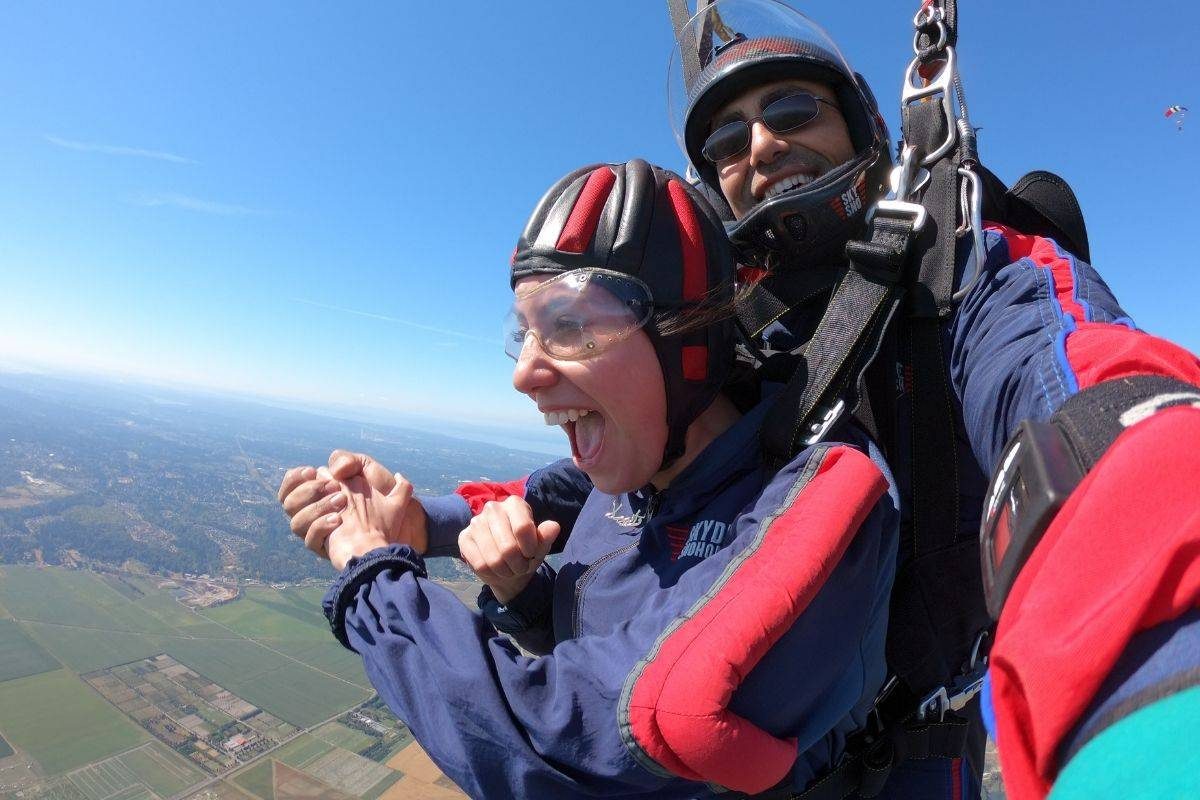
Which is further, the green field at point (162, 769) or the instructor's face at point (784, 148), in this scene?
the green field at point (162, 769)

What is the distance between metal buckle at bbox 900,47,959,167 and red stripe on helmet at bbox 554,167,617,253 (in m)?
0.90

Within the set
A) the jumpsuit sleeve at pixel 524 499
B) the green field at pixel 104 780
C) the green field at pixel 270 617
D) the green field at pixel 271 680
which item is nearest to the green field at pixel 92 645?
the green field at pixel 271 680

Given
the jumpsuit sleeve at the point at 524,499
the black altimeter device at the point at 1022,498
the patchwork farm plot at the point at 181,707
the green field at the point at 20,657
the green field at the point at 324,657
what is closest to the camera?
the black altimeter device at the point at 1022,498

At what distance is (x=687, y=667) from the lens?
0.79 m

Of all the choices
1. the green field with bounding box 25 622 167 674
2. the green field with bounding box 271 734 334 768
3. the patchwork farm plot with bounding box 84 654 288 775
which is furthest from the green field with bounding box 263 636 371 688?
the green field with bounding box 25 622 167 674

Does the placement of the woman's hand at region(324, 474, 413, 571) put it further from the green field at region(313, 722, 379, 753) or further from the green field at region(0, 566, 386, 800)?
the green field at region(313, 722, 379, 753)

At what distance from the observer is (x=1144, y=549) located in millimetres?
426

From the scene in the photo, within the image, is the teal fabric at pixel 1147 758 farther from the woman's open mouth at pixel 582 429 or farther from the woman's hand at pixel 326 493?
the woman's hand at pixel 326 493

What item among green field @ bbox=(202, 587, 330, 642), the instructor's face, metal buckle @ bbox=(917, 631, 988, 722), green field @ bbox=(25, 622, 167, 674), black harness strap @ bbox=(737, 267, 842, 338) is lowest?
green field @ bbox=(202, 587, 330, 642)

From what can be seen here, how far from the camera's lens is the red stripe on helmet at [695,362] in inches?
55.8

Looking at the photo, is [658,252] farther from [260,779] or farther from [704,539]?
[260,779]

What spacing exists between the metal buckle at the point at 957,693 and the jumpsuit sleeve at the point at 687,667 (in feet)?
1.81

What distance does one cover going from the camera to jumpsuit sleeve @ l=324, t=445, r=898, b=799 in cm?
79

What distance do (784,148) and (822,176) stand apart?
0.19 meters
